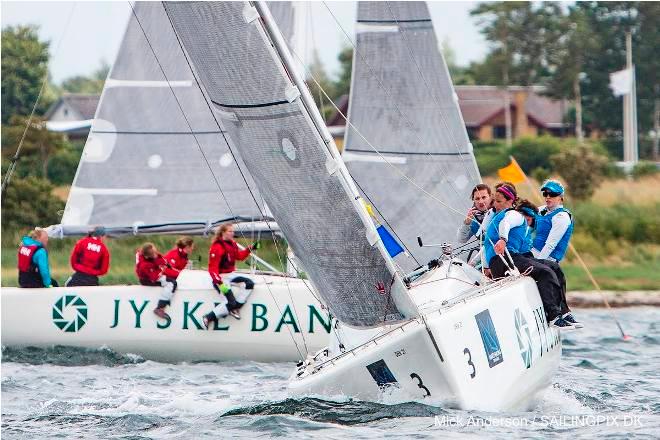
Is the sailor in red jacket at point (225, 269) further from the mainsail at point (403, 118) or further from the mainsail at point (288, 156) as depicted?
the mainsail at point (288, 156)

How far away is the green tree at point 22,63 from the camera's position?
106ft

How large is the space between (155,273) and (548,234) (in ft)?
18.3

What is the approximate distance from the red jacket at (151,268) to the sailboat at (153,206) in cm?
14

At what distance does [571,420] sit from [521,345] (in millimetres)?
671

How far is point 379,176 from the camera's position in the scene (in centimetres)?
1816

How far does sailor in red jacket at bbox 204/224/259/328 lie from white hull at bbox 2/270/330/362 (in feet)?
0.39

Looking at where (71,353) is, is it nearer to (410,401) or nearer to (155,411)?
(155,411)

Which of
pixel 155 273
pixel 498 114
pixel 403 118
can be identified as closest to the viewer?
pixel 155 273

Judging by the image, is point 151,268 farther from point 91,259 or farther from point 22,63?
point 22,63

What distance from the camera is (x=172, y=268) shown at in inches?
669

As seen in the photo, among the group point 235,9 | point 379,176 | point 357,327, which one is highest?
point 235,9

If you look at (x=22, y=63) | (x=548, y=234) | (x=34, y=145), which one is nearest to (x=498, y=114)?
(x=34, y=145)

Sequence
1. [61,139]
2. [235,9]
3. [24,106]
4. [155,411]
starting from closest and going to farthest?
Answer: [235,9]
[155,411]
[61,139]
[24,106]

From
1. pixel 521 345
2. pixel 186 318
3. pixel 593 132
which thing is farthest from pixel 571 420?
pixel 593 132
